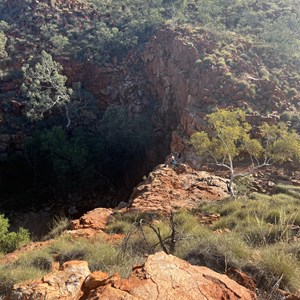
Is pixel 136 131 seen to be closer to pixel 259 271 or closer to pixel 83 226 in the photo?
pixel 83 226

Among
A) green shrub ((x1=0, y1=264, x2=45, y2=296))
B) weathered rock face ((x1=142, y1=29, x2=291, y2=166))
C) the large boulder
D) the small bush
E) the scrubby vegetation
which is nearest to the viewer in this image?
the large boulder

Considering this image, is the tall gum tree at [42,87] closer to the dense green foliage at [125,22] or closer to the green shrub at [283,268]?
the dense green foliage at [125,22]

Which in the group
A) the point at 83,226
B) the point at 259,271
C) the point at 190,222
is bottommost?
the point at 83,226

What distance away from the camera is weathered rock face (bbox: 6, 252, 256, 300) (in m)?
2.86

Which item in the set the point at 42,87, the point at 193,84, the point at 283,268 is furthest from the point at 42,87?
the point at 283,268

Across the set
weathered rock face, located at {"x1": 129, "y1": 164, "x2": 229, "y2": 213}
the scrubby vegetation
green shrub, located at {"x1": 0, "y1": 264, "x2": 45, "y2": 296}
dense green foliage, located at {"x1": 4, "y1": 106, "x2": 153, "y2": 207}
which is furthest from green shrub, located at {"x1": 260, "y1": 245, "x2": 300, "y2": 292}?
dense green foliage, located at {"x1": 4, "y1": 106, "x2": 153, "y2": 207}

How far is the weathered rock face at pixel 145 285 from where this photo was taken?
2861 mm

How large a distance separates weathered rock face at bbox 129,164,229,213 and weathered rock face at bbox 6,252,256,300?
6.28m

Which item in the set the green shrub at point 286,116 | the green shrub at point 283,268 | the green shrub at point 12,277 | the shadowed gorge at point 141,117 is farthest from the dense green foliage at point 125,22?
the green shrub at point 12,277

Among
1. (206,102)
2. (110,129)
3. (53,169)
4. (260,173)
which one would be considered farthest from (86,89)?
(260,173)

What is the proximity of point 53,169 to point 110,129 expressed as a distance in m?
4.10

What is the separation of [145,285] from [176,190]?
8607mm

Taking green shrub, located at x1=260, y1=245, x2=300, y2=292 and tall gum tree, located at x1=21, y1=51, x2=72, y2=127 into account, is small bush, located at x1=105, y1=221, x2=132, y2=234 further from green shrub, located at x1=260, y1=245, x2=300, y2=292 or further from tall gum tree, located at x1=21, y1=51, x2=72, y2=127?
tall gum tree, located at x1=21, y1=51, x2=72, y2=127

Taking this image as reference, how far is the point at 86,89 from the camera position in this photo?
23438 mm
